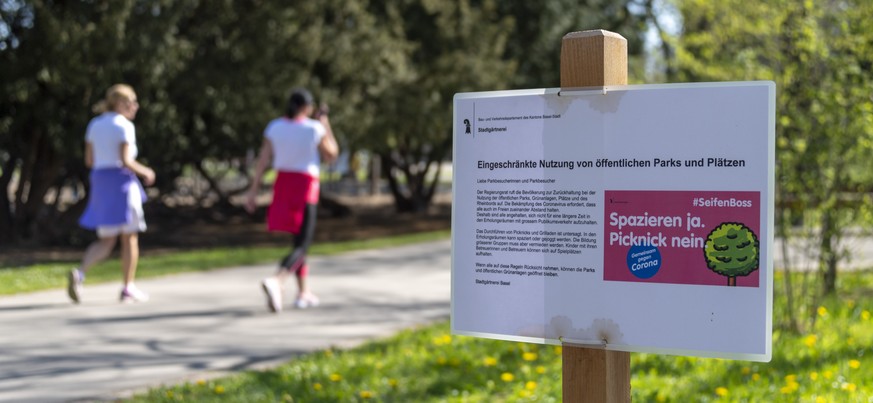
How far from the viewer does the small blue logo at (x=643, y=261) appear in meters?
2.84

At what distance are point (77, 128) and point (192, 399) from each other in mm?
8515

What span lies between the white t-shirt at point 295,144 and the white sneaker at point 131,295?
1.60 meters

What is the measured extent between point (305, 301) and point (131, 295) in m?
1.43

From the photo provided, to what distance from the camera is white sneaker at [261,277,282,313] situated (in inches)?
305

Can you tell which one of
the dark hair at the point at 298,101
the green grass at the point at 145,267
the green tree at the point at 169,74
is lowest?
the green grass at the point at 145,267

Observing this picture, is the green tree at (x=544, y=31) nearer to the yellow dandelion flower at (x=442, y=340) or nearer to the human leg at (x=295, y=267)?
the human leg at (x=295, y=267)

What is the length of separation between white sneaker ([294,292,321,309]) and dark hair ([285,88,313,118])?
150 centimetres

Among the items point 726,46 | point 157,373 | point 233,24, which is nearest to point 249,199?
point 157,373

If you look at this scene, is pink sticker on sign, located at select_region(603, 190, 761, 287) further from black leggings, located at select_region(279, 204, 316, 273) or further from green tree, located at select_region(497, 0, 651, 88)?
green tree, located at select_region(497, 0, 651, 88)

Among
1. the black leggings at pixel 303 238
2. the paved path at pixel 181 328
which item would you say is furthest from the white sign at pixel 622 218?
the black leggings at pixel 303 238

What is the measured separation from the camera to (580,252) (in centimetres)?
291

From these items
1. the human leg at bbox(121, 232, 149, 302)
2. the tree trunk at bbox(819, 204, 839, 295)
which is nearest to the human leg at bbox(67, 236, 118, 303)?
the human leg at bbox(121, 232, 149, 302)

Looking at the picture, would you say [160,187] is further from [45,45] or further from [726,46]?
[726,46]

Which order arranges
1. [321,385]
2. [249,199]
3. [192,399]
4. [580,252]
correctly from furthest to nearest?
[249,199] → [321,385] → [192,399] → [580,252]
